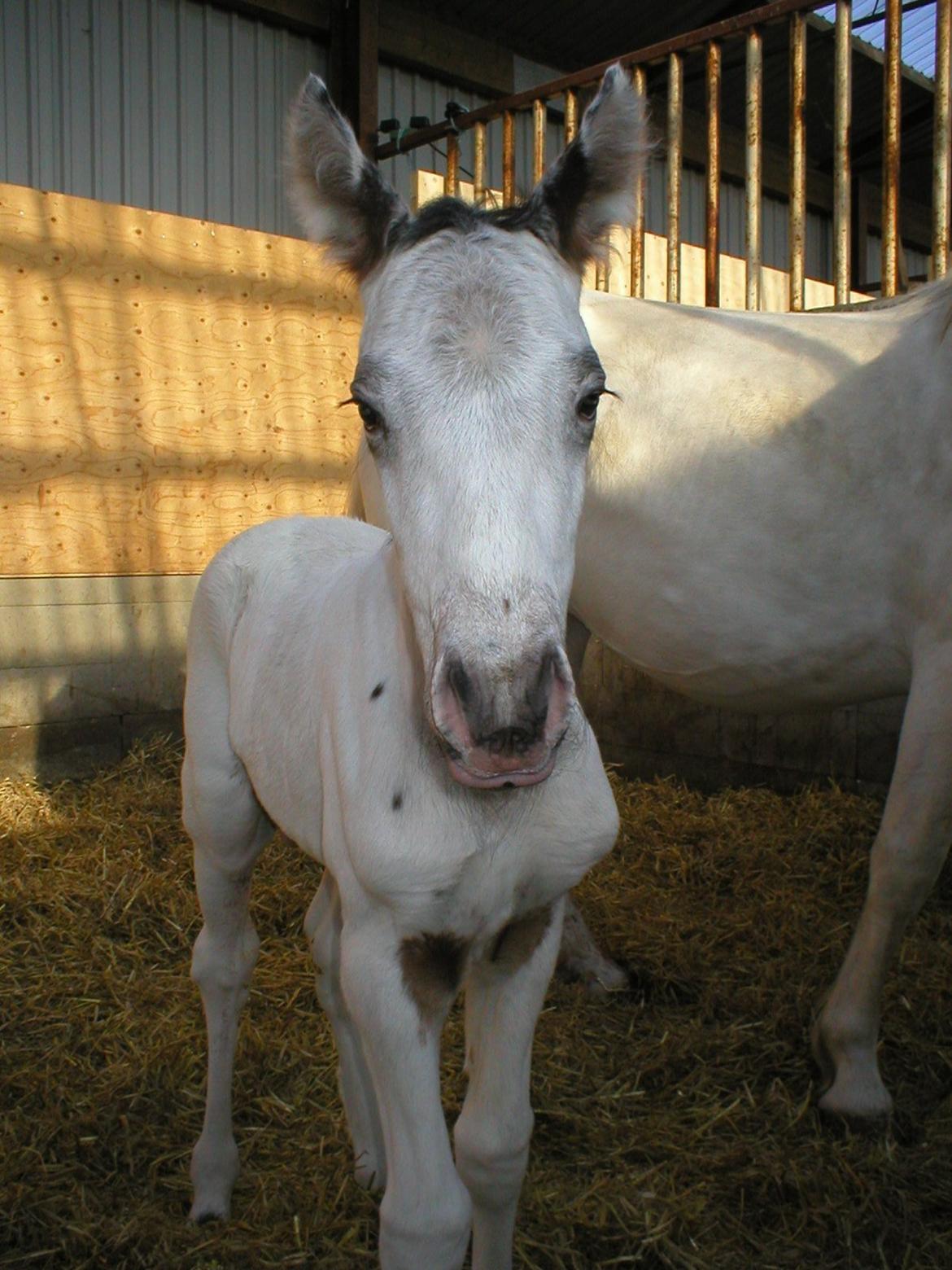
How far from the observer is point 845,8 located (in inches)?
168

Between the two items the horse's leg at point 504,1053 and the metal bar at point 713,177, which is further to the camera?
the metal bar at point 713,177

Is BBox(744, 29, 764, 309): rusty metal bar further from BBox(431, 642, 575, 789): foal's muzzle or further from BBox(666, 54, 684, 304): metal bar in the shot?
BBox(431, 642, 575, 789): foal's muzzle

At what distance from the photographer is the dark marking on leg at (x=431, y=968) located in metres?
1.58

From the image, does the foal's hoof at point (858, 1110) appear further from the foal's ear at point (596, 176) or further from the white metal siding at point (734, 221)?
the white metal siding at point (734, 221)

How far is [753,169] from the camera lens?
4.58 m

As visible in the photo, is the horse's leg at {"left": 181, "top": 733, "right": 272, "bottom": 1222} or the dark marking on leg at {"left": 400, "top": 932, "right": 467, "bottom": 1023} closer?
the dark marking on leg at {"left": 400, "top": 932, "right": 467, "bottom": 1023}

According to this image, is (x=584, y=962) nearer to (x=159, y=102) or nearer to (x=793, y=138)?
(x=793, y=138)

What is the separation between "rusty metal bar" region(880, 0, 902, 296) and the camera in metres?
4.12

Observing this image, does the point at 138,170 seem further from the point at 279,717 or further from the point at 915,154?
the point at 915,154

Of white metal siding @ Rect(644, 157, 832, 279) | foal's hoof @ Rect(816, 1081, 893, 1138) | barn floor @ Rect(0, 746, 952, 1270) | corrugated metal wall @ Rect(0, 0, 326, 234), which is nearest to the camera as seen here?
barn floor @ Rect(0, 746, 952, 1270)

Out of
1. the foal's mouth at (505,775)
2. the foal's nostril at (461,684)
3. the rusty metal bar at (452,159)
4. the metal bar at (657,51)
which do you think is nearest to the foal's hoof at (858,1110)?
the foal's mouth at (505,775)

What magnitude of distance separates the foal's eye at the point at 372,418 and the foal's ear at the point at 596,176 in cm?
47

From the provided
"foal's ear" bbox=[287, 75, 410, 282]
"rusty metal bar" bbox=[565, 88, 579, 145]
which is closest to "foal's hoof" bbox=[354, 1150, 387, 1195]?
"foal's ear" bbox=[287, 75, 410, 282]

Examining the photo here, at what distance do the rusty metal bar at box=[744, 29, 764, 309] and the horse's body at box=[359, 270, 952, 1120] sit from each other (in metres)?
1.55
